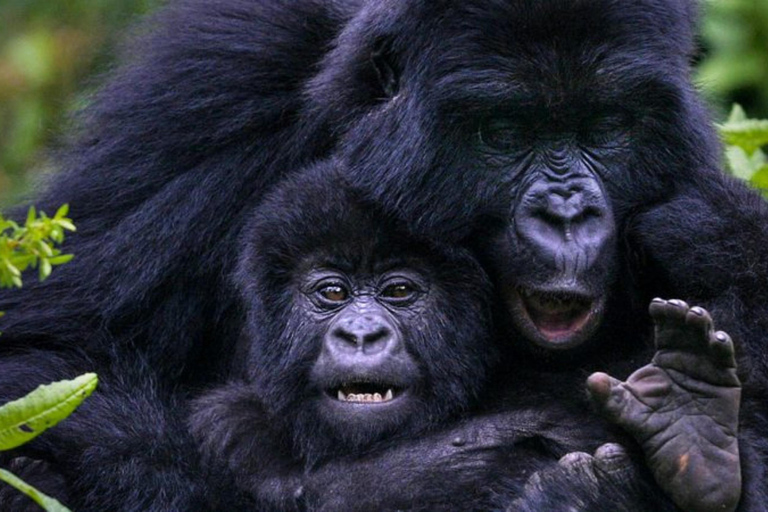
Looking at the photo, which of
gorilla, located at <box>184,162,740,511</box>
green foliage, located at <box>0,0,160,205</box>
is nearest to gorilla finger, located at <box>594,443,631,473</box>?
gorilla, located at <box>184,162,740,511</box>

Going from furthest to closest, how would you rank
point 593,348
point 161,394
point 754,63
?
point 754,63
point 161,394
point 593,348

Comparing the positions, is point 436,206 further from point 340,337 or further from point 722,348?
point 722,348

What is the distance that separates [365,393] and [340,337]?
19cm

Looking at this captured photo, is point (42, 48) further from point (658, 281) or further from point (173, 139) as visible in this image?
point (658, 281)

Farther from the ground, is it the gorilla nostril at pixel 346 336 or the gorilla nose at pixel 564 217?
the gorilla nose at pixel 564 217

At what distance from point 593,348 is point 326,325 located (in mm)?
869

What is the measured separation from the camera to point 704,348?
3920mm

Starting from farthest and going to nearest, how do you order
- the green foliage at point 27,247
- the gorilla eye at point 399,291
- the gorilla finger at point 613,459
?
1. the gorilla eye at point 399,291
2. the gorilla finger at point 613,459
3. the green foliage at point 27,247

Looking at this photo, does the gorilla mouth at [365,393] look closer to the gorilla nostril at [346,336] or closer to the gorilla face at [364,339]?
the gorilla face at [364,339]

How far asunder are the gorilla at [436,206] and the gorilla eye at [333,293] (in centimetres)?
29

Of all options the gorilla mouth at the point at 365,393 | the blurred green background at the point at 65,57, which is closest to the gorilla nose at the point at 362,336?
the gorilla mouth at the point at 365,393

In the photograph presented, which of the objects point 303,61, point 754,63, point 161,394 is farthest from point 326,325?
point 754,63

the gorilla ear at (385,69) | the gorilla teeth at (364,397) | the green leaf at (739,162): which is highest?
the gorilla ear at (385,69)

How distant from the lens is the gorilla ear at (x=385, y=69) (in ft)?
15.9
